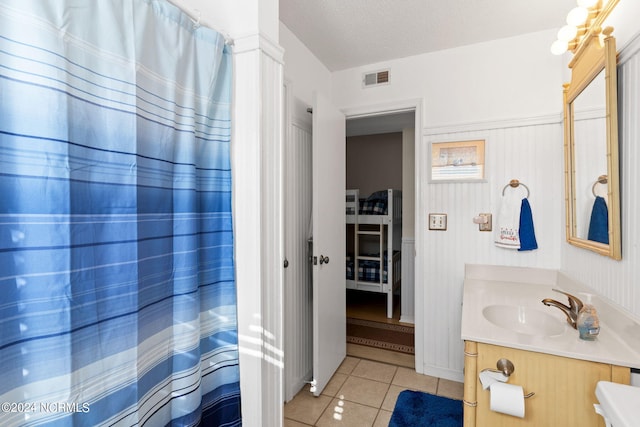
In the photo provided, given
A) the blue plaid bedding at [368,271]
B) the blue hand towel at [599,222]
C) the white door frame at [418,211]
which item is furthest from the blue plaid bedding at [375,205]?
the blue hand towel at [599,222]

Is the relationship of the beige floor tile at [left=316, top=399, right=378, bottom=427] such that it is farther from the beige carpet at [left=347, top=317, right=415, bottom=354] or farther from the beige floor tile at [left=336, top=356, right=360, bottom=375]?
the beige carpet at [left=347, top=317, right=415, bottom=354]

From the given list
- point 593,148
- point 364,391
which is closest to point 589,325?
point 593,148

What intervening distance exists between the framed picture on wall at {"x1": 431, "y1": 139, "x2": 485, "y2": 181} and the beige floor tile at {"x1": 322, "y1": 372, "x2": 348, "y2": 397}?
1703 mm

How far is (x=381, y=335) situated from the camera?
322cm

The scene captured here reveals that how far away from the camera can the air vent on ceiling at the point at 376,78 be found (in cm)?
259

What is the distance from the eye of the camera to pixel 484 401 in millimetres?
1220

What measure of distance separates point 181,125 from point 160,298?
0.54 m

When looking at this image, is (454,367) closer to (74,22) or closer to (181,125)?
(181,125)

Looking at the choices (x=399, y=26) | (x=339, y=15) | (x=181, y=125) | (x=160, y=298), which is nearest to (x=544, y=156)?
(x=399, y=26)

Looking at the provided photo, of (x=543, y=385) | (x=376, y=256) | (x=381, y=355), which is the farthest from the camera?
(x=376, y=256)

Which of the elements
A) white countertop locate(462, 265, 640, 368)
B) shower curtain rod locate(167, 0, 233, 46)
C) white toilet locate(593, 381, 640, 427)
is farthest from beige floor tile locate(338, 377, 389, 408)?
shower curtain rod locate(167, 0, 233, 46)

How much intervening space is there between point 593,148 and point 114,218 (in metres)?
2.00

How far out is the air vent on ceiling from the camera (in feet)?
8.51

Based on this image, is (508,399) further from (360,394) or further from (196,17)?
(196,17)
